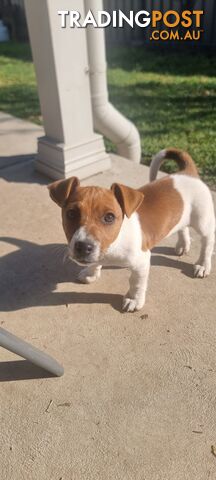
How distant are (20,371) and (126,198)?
1.24m

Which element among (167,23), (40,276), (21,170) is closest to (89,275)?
(40,276)

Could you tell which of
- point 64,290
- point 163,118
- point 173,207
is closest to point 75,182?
point 173,207

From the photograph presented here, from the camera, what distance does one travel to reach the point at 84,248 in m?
2.27

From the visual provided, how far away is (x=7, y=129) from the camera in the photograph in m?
6.20

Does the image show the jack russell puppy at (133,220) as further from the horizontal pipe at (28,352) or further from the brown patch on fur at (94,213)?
the horizontal pipe at (28,352)

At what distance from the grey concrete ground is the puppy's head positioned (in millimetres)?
702

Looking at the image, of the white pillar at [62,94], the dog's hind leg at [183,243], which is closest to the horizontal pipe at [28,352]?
the dog's hind leg at [183,243]

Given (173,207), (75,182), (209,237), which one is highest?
(75,182)

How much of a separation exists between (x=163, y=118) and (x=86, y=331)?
16.1ft

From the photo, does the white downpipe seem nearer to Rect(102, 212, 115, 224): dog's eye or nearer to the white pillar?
the white pillar

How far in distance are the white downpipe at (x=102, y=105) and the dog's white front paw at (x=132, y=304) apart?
8.79 ft

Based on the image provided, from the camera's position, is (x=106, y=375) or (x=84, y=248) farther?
(x=106, y=375)

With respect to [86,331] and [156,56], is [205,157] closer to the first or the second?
[86,331]

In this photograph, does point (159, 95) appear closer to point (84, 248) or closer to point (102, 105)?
point (102, 105)
